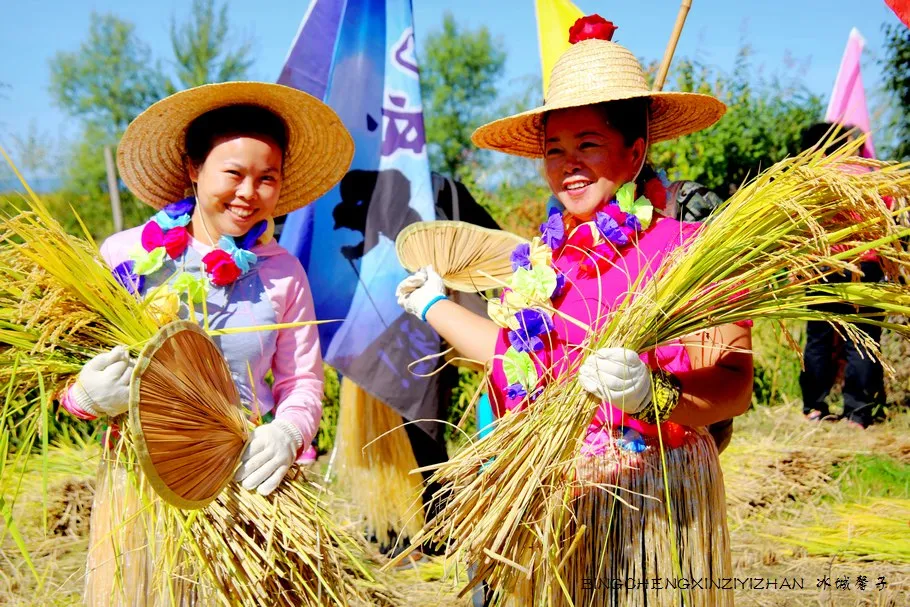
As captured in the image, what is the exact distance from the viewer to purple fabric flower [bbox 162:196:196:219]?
7.29 feet

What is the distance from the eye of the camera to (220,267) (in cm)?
213

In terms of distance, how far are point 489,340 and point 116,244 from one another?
992 mm

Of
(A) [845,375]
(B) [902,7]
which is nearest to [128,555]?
(B) [902,7]

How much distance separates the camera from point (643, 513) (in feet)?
6.12

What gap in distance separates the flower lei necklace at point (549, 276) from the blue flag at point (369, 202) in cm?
152

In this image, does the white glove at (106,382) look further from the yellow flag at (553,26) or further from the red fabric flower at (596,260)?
the yellow flag at (553,26)

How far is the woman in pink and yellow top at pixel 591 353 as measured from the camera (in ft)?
6.00

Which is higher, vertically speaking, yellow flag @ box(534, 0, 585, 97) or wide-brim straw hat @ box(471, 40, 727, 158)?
yellow flag @ box(534, 0, 585, 97)

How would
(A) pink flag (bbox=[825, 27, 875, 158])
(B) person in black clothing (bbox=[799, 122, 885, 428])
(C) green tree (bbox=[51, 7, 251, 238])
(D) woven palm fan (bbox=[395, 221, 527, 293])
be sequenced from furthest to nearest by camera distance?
(C) green tree (bbox=[51, 7, 251, 238]), (A) pink flag (bbox=[825, 27, 875, 158]), (B) person in black clothing (bbox=[799, 122, 885, 428]), (D) woven palm fan (bbox=[395, 221, 527, 293])

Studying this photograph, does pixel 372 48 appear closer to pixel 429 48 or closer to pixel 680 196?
pixel 680 196

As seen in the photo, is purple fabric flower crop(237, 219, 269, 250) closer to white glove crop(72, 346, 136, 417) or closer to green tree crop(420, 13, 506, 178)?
white glove crop(72, 346, 136, 417)

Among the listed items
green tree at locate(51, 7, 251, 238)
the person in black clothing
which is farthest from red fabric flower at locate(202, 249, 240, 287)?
green tree at locate(51, 7, 251, 238)

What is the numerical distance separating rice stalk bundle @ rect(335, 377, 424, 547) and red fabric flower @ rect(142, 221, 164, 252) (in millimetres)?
1640

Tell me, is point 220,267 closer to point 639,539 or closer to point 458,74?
point 639,539
